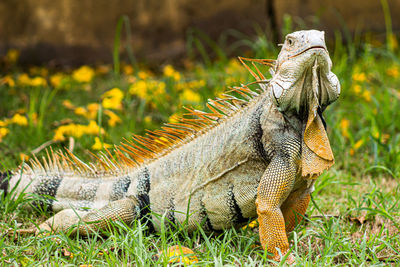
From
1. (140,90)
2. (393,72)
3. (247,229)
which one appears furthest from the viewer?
(393,72)

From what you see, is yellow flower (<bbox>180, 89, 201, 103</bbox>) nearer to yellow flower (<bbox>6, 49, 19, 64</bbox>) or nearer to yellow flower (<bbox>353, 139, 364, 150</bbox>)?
yellow flower (<bbox>353, 139, 364, 150</bbox>)

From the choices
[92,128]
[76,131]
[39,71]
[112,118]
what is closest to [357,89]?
[112,118]

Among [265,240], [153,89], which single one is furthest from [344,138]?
[265,240]

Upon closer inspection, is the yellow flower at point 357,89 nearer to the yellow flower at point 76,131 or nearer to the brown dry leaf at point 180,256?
the yellow flower at point 76,131

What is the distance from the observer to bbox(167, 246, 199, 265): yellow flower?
2.91 meters

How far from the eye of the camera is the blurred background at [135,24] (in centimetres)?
873

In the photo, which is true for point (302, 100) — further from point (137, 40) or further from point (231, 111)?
point (137, 40)

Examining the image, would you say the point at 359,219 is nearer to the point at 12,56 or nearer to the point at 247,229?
the point at 247,229

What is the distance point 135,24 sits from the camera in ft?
29.1

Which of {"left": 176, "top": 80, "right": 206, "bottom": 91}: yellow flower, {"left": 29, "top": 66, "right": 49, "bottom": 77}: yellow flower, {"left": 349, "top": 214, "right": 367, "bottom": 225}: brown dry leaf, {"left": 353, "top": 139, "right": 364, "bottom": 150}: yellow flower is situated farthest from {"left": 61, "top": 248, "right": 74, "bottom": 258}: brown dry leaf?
{"left": 29, "top": 66, "right": 49, "bottom": 77}: yellow flower

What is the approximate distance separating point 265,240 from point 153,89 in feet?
10.9

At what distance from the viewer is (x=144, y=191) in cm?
367

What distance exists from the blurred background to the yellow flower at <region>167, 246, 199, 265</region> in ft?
19.8

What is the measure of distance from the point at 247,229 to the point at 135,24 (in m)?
6.12
